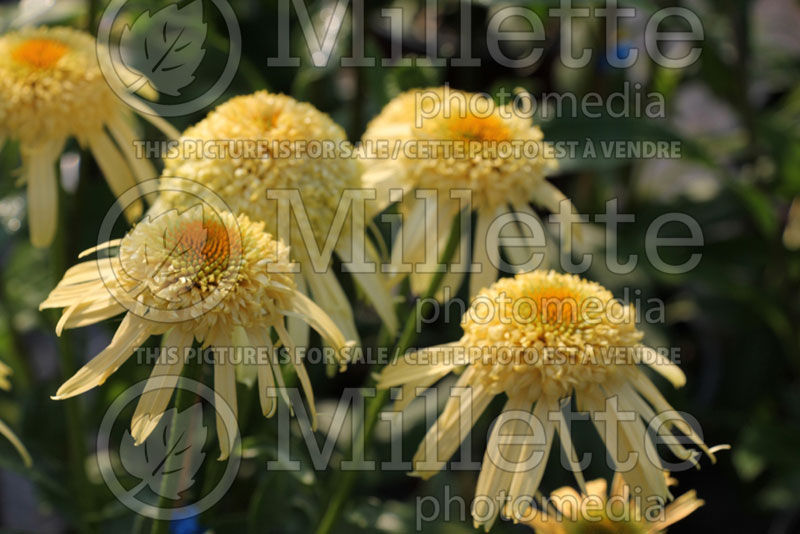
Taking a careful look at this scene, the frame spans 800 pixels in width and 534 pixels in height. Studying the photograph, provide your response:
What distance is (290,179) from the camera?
620 mm

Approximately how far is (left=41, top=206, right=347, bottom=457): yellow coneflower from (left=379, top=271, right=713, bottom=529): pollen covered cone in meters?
0.10

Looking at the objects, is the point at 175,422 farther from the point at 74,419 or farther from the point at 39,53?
the point at 39,53

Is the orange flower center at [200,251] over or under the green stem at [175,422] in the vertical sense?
over

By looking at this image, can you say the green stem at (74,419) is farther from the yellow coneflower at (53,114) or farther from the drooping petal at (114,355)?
the drooping petal at (114,355)

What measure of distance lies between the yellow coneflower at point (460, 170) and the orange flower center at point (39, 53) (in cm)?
27

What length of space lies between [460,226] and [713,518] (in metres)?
0.75

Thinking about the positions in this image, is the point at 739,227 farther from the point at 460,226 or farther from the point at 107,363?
the point at 107,363

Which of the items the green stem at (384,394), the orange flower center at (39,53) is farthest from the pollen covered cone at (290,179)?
the orange flower center at (39,53)

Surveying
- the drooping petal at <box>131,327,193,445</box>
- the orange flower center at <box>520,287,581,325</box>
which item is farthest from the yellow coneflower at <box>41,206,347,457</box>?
the orange flower center at <box>520,287,581,325</box>

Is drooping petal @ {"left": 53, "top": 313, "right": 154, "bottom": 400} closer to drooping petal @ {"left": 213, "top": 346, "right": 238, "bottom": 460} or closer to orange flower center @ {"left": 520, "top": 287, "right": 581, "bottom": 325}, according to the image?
drooping petal @ {"left": 213, "top": 346, "right": 238, "bottom": 460}

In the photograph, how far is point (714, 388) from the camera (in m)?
1.27

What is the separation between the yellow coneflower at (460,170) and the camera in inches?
26.8

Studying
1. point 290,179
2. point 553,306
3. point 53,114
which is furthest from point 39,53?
point 553,306

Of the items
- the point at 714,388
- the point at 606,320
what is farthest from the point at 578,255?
the point at 606,320
